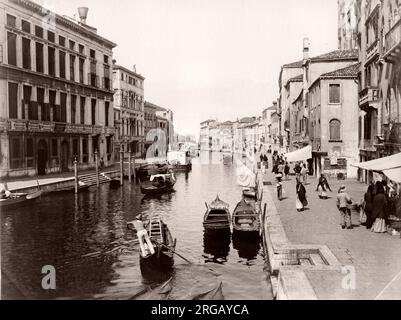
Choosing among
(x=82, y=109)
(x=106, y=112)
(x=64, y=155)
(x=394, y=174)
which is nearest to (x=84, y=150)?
(x=64, y=155)

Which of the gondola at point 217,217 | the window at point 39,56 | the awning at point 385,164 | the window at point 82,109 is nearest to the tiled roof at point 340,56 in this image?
the gondola at point 217,217

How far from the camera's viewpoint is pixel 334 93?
34938 millimetres

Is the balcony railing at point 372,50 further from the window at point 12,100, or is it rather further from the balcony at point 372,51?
the window at point 12,100

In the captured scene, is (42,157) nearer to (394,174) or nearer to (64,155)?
(64,155)

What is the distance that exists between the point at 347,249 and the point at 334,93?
75.5 ft

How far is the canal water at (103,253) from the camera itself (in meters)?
14.6

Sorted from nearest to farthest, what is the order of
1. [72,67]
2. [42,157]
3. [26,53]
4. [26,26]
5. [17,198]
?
[17,198] < [26,26] < [26,53] < [42,157] < [72,67]

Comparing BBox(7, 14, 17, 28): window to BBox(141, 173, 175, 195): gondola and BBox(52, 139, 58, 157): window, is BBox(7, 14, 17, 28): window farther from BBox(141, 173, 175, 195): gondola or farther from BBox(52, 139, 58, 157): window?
BBox(141, 173, 175, 195): gondola

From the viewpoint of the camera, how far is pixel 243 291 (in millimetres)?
14297

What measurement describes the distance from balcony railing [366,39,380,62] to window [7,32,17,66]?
2430cm
